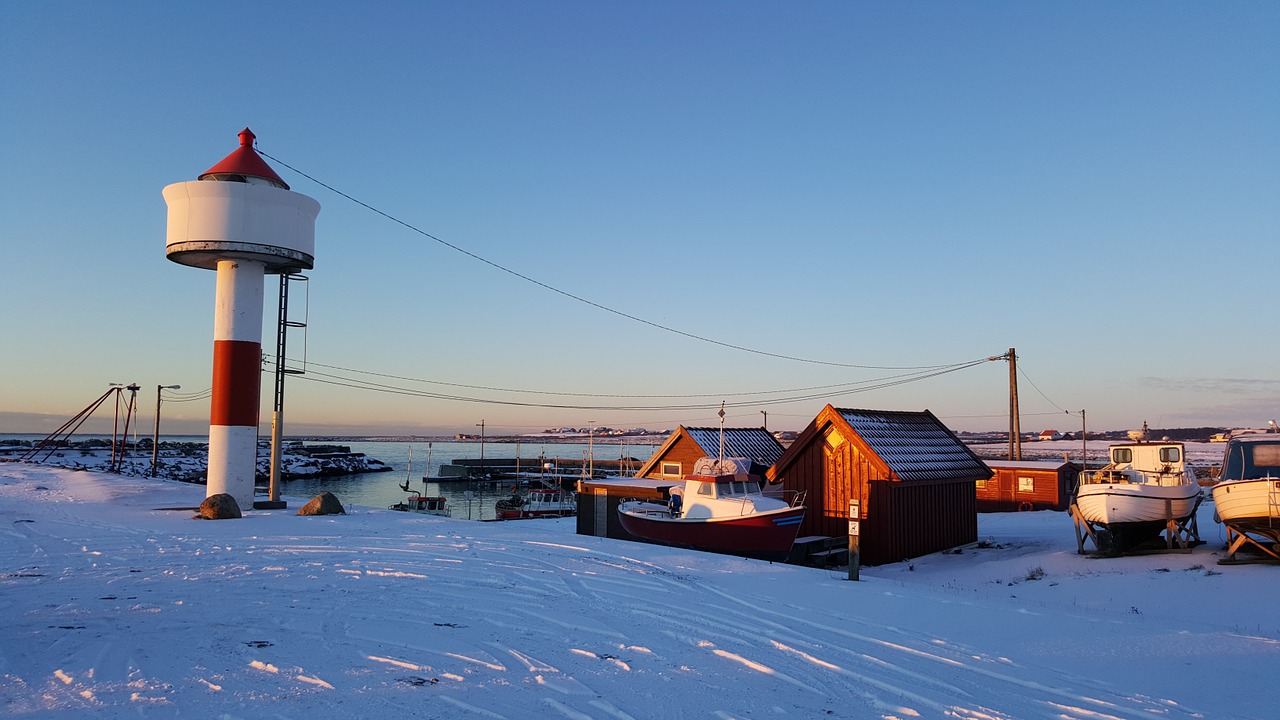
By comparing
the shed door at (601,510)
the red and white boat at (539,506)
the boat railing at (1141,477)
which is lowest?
the red and white boat at (539,506)

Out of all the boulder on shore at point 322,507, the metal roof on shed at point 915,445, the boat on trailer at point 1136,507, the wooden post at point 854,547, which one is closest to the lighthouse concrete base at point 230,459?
the boulder on shore at point 322,507

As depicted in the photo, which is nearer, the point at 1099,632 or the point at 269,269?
the point at 1099,632

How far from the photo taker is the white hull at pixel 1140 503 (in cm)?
1989

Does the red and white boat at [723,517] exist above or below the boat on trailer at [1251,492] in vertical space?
below

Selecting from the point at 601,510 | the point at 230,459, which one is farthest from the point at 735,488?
the point at 230,459

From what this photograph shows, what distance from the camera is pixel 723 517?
2262 centimetres

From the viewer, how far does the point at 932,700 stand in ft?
23.9

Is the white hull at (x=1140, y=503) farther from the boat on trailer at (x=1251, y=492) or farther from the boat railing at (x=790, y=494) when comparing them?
the boat railing at (x=790, y=494)

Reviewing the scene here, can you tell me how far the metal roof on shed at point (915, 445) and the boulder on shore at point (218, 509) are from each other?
63.6 ft

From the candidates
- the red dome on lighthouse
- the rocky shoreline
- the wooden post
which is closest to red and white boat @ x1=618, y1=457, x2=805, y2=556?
the wooden post

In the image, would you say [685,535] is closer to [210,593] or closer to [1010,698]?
[210,593]

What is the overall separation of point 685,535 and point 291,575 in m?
12.8

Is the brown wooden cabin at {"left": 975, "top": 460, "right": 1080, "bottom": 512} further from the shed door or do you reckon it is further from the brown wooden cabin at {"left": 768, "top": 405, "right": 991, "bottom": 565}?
the shed door

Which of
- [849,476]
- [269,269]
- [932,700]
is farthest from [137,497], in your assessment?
[932,700]
